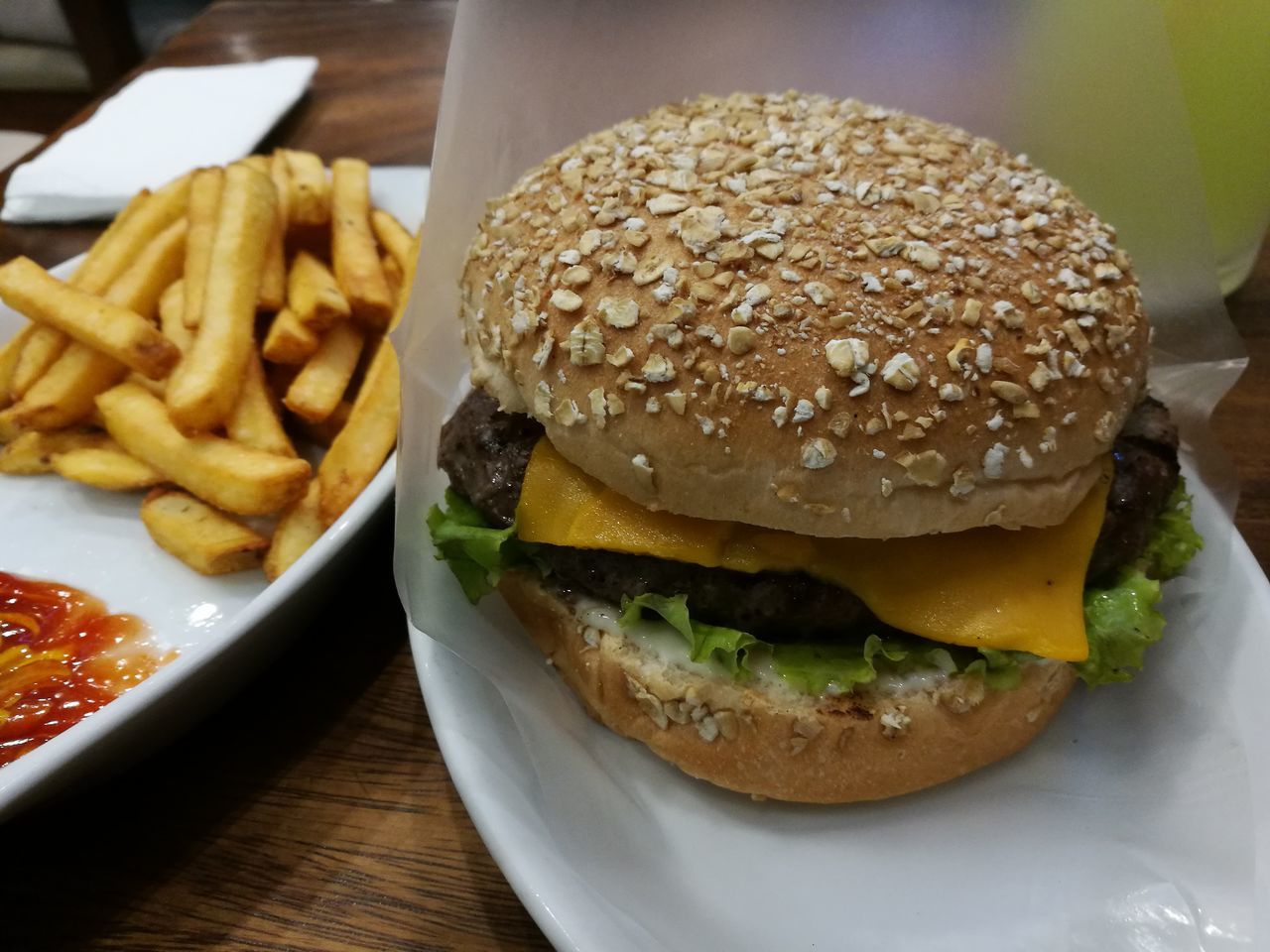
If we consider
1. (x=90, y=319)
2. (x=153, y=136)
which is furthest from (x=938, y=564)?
(x=153, y=136)

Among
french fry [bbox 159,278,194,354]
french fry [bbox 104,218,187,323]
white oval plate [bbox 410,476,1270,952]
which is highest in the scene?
french fry [bbox 104,218,187,323]

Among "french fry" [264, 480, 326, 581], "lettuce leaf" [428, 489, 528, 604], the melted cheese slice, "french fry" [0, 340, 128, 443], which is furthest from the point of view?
"french fry" [0, 340, 128, 443]

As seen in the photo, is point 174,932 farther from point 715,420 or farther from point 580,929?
point 715,420

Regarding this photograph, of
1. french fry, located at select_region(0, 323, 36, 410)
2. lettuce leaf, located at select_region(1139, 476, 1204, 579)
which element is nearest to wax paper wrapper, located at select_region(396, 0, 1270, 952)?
lettuce leaf, located at select_region(1139, 476, 1204, 579)

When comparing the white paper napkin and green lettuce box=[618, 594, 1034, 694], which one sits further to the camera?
the white paper napkin

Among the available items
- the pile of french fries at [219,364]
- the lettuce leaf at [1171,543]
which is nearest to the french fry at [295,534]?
the pile of french fries at [219,364]

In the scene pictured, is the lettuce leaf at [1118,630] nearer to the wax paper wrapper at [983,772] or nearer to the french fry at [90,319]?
the wax paper wrapper at [983,772]

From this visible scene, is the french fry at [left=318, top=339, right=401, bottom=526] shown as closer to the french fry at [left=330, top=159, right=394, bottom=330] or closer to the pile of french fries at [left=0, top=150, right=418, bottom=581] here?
the pile of french fries at [left=0, top=150, right=418, bottom=581]
